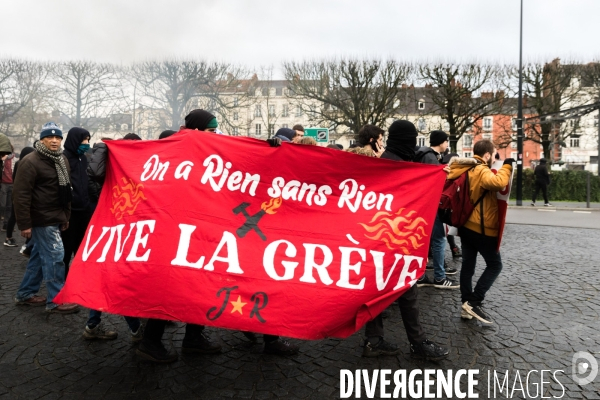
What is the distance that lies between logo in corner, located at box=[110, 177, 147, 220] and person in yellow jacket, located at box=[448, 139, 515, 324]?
296cm

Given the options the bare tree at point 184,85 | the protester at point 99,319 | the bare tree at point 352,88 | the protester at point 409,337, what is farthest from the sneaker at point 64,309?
the bare tree at point 352,88

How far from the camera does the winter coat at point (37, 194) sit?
4445mm

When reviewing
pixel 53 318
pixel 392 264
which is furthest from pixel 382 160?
pixel 53 318

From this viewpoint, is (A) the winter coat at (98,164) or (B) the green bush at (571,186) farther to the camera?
(B) the green bush at (571,186)

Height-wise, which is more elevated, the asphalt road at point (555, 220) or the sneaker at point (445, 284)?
the asphalt road at point (555, 220)

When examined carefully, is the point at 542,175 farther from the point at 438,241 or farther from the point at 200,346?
the point at 200,346

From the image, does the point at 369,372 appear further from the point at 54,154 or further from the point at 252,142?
the point at 54,154

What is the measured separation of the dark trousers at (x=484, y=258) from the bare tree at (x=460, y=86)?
28.2 m

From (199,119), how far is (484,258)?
304 cm

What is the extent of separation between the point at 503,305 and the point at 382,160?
2.62 metres

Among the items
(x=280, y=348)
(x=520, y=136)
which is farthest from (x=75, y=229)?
(x=520, y=136)

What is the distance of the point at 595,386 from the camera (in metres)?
3.22

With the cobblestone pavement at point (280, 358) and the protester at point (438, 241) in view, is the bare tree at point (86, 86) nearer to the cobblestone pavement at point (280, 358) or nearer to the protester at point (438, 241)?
the cobblestone pavement at point (280, 358)

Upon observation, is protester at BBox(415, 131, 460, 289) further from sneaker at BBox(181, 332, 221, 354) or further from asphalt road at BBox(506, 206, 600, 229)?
asphalt road at BBox(506, 206, 600, 229)
